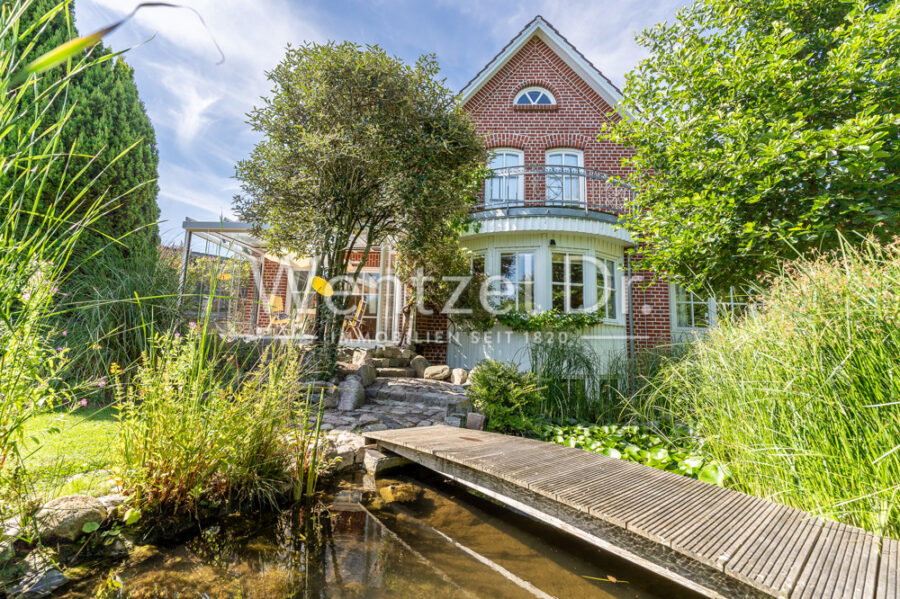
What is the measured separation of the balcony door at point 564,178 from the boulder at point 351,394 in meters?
5.37

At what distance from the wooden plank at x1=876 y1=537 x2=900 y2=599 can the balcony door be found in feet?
24.0

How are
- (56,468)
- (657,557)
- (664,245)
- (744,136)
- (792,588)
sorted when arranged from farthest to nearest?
(664,245), (744,136), (56,468), (657,557), (792,588)

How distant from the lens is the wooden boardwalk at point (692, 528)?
162 centimetres

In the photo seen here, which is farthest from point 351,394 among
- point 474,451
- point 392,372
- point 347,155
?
point 347,155

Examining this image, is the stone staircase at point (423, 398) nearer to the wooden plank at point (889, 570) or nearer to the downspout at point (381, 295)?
Result: the downspout at point (381, 295)

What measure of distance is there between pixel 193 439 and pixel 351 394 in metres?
3.30

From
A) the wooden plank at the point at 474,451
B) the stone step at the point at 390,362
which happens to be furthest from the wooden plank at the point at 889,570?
the stone step at the point at 390,362

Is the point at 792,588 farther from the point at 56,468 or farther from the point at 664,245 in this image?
the point at 664,245

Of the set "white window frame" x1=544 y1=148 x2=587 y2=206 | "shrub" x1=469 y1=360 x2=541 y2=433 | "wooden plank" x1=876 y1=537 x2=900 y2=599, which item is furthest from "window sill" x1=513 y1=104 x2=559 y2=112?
"wooden plank" x1=876 y1=537 x2=900 y2=599

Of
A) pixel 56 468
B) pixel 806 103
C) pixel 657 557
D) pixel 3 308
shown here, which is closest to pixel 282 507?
pixel 56 468

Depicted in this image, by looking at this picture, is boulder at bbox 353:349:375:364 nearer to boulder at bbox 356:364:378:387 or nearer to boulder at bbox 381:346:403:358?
boulder at bbox 381:346:403:358

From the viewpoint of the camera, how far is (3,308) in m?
1.39

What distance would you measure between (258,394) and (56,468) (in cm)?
114

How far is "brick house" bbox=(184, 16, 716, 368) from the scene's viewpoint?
333 inches
